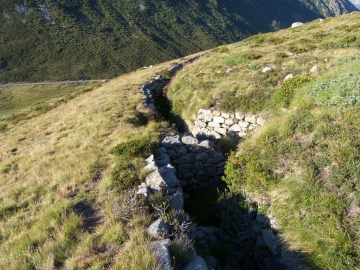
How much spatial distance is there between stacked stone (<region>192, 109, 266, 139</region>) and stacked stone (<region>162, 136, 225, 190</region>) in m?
2.10

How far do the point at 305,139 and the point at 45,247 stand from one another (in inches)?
267

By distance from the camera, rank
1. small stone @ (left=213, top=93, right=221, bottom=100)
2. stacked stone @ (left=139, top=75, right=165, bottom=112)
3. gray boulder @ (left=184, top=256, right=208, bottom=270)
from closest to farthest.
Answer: gray boulder @ (left=184, top=256, right=208, bottom=270), small stone @ (left=213, top=93, right=221, bottom=100), stacked stone @ (left=139, top=75, right=165, bottom=112)

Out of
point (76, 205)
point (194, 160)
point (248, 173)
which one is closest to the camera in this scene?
point (76, 205)

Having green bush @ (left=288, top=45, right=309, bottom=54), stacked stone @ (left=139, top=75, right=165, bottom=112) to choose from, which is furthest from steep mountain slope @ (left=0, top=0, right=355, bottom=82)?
green bush @ (left=288, top=45, right=309, bottom=54)

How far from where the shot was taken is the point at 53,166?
881 cm

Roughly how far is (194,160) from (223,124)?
10.2ft

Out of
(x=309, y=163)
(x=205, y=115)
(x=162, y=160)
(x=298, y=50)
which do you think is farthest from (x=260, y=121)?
(x=298, y=50)

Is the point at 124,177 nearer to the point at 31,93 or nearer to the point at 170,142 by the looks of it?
the point at 170,142

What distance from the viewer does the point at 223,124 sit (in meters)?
11.8

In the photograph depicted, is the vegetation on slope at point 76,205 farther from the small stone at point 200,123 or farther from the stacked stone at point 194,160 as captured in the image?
the small stone at point 200,123

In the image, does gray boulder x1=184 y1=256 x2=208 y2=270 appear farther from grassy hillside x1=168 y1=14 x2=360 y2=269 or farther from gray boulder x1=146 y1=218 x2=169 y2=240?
grassy hillside x1=168 y1=14 x2=360 y2=269

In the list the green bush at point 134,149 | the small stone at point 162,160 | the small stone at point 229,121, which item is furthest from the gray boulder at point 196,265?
the small stone at point 229,121

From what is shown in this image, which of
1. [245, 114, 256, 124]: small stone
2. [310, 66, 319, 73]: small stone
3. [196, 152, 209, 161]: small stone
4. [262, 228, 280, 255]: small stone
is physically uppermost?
[310, 66, 319, 73]: small stone

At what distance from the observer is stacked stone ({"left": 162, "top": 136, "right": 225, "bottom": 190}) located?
9.41 meters
